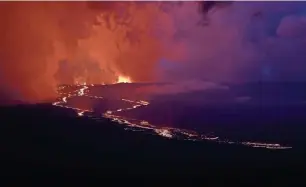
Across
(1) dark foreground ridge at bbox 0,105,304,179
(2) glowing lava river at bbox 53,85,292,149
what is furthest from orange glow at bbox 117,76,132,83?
(1) dark foreground ridge at bbox 0,105,304,179

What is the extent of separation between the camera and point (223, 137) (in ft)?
11.6

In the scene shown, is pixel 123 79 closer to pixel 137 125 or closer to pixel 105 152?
pixel 137 125

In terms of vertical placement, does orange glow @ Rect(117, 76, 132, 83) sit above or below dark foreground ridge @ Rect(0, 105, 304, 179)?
above

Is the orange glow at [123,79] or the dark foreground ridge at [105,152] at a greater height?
the orange glow at [123,79]

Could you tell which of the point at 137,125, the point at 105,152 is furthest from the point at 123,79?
the point at 105,152

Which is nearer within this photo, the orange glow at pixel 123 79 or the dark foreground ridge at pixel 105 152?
the dark foreground ridge at pixel 105 152

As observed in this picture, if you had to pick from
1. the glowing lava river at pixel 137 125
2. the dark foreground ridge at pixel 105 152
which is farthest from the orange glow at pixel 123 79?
the dark foreground ridge at pixel 105 152

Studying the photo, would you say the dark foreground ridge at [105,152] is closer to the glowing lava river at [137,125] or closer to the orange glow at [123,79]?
the glowing lava river at [137,125]

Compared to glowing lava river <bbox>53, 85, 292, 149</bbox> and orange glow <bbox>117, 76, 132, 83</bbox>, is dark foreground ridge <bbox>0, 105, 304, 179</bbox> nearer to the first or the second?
glowing lava river <bbox>53, 85, 292, 149</bbox>

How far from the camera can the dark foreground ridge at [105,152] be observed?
11.2ft

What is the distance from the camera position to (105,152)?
344 cm

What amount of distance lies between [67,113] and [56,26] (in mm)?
690

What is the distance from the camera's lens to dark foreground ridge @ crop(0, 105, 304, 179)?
3.40m

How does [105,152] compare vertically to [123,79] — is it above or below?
below
